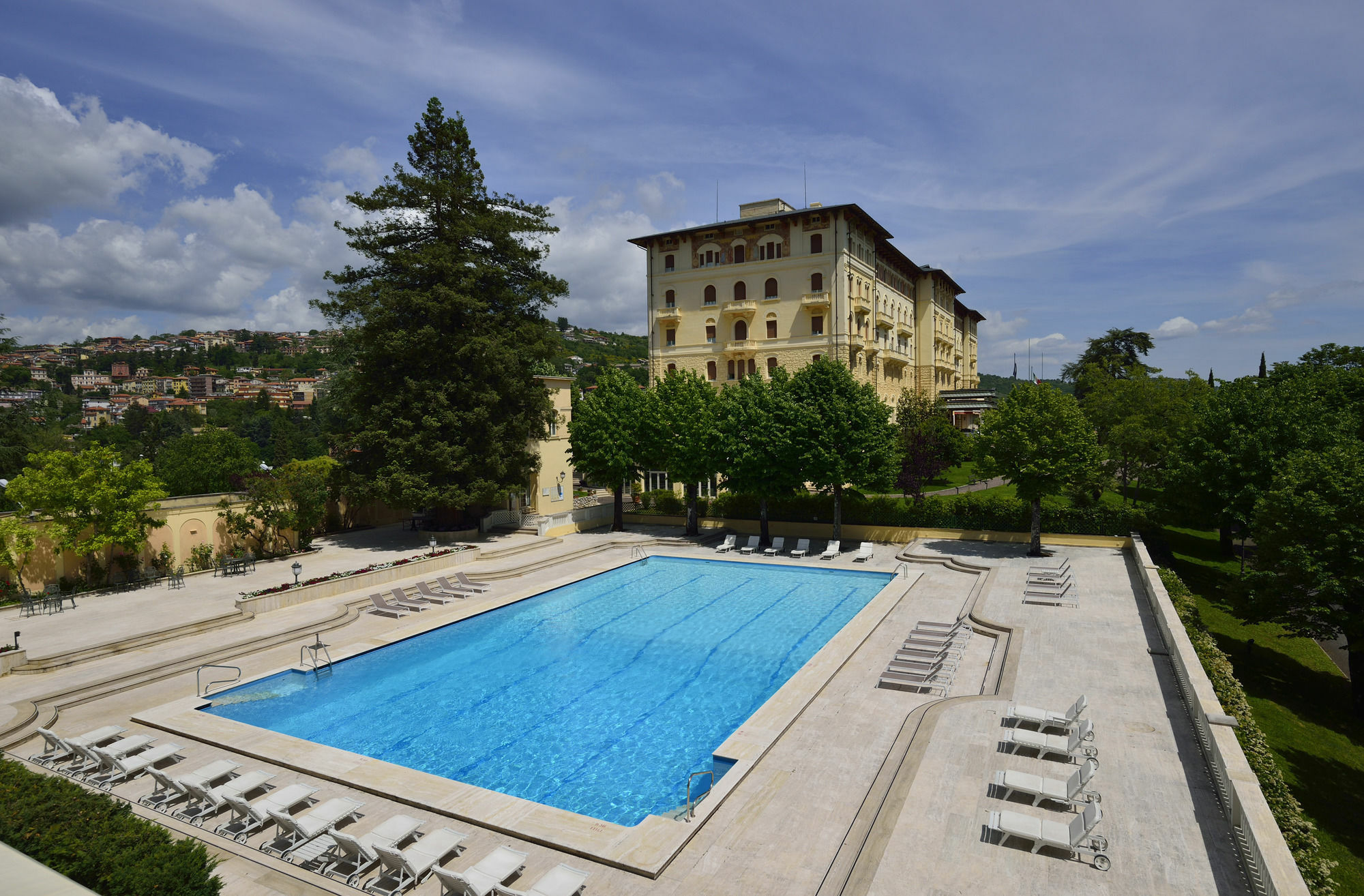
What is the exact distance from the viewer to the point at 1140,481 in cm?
4100

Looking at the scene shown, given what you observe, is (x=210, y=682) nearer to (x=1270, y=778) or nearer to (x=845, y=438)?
(x=1270, y=778)

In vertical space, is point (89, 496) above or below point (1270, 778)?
above

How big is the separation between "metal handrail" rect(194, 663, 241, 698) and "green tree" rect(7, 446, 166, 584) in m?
9.21

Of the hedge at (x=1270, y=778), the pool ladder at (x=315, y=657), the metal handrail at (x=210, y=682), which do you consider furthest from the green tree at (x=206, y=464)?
the hedge at (x=1270, y=778)

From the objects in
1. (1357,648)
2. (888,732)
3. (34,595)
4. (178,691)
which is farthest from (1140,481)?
(34,595)

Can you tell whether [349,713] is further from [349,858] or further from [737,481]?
[737,481]

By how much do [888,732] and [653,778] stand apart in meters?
4.22

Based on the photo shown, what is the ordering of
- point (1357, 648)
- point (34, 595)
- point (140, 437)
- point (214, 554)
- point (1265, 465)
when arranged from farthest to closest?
point (140, 437), point (214, 554), point (1265, 465), point (34, 595), point (1357, 648)

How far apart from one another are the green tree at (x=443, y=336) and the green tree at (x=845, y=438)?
12.5 m

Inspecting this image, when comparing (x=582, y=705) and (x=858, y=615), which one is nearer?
(x=582, y=705)

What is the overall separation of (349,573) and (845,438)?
19369 mm

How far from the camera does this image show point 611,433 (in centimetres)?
3266

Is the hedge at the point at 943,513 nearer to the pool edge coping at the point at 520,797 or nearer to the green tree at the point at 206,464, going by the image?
the pool edge coping at the point at 520,797

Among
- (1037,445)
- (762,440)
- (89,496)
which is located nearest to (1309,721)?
(1037,445)
